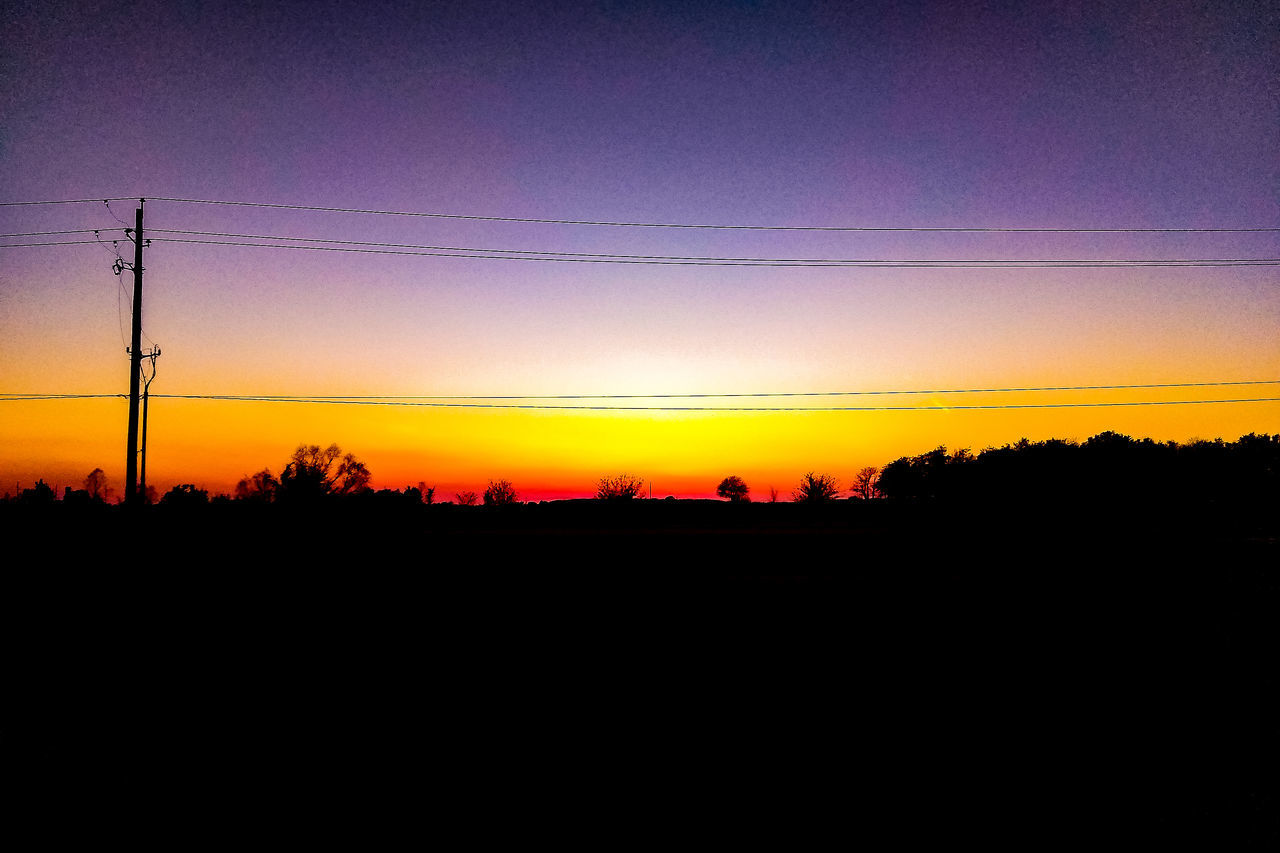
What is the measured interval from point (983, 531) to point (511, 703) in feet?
113

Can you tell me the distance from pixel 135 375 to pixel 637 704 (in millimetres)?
17581

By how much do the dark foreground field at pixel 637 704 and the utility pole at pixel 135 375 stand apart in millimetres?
1816

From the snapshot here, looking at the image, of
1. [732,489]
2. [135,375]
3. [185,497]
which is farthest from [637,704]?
[732,489]

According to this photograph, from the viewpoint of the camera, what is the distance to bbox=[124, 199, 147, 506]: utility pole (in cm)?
1802

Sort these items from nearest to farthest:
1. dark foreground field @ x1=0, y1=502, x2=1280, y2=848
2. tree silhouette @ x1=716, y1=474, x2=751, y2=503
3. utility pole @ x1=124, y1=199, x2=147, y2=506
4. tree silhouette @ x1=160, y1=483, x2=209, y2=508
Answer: dark foreground field @ x1=0, y1=502, x2=1280, y2=848
utility pole @ x1=124, y1=199, x2=147, y2=506
tree silhouette @ x1=160, y1=483, x2=209, y2=508
tree silhouette @ x1=716, y1=474, x2=751, y2=503

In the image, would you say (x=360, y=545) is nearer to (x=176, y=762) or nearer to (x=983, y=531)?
(x=176, y=762)

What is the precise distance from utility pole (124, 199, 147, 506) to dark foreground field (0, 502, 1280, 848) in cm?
182

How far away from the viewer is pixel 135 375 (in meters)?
18.3

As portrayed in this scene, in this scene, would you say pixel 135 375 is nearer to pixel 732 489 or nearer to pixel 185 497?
pixel 185 497

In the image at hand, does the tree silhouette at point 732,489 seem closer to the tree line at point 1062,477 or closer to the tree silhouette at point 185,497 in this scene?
the tree line at point 1062,477

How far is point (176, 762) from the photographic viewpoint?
6816mm

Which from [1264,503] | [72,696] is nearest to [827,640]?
[72,696]

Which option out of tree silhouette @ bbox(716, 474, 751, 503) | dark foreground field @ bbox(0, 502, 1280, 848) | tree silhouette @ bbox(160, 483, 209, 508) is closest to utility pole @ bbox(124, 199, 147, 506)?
dark foreground field @ bbox(0, 502, 1280, 848)

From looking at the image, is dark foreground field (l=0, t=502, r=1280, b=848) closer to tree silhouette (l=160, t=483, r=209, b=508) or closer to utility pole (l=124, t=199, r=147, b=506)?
utility pole (l=124, t=199, r=147, b=506)
